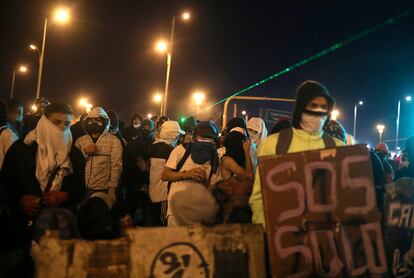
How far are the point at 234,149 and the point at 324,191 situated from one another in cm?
172

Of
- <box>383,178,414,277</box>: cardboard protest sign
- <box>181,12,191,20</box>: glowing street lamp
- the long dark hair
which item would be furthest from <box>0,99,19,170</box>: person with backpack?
<box>181,12,191,20</box>: glowing street lamp

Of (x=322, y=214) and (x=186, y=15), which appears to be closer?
(x=322, y=214)

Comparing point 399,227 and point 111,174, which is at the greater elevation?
point 111,174

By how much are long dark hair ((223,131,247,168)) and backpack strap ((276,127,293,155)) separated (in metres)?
1.09

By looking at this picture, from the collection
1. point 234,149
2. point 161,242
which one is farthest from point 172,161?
point 161,242

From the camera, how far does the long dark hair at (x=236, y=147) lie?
15.7 feet

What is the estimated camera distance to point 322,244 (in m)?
3.21

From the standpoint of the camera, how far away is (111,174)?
6.20 metres

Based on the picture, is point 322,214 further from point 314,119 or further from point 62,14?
point 62,14

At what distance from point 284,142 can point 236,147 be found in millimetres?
1211

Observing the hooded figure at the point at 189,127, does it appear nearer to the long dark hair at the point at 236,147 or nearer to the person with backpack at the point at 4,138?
the long dark hair at the point at 236,147

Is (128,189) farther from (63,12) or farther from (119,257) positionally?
(63,12)

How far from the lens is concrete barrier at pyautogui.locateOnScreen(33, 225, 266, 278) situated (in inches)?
114

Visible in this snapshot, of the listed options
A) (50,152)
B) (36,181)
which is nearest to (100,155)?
(50,152)
